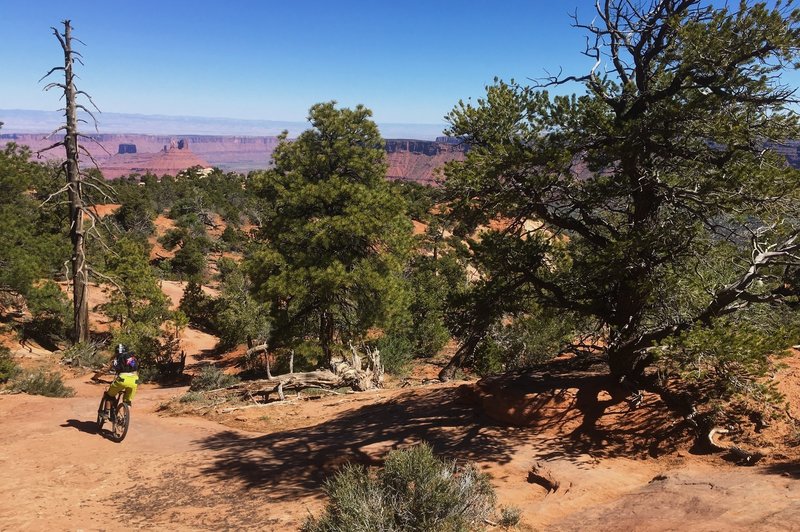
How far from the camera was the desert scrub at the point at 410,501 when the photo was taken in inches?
193

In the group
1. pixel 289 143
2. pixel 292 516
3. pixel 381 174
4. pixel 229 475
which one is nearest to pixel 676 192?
pixel 292 516

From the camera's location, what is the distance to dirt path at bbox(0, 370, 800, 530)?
5500 millimetres

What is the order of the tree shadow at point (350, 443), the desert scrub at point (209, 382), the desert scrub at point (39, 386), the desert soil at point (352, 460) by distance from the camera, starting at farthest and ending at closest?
the desert scrub at point (209, 382) < the desert scrub at point (39, 386) < the tree shadow at point (350, 443) < the desert soil at point (352, 460)

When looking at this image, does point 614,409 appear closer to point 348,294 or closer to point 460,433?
point 460,433

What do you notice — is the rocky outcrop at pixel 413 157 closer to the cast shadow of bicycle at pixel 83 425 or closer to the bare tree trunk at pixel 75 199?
A: the bare tree trunk at pixel 75 199

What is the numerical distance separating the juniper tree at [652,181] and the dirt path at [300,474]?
1.78 metres

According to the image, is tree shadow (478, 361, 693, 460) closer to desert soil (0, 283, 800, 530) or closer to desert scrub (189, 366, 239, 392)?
desert soil (0, 283, 800, 530)

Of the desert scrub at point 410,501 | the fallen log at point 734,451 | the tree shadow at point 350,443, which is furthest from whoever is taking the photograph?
the tree shadow at point 350,443

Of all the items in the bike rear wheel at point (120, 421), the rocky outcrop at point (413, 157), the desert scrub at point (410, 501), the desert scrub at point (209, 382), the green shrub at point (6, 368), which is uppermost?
the rocky outcrop at point (413, 157)

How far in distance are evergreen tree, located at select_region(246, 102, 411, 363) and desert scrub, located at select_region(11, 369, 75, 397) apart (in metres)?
5.95

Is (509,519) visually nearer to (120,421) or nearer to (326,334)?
(120,421)

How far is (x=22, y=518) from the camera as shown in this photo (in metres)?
6.44

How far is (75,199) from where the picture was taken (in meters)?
17.8

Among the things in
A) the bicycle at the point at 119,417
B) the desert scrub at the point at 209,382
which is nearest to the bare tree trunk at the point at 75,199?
the desert scrub at the point at 209,382
